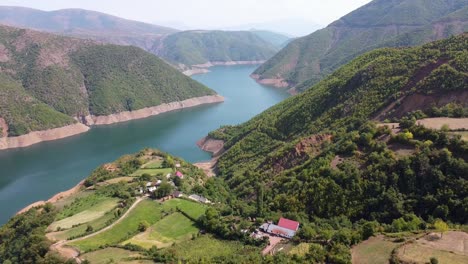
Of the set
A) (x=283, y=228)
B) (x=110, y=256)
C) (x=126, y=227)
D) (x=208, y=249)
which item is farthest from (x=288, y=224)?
(x=126, y=227)

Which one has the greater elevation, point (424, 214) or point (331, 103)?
point (331, 103)

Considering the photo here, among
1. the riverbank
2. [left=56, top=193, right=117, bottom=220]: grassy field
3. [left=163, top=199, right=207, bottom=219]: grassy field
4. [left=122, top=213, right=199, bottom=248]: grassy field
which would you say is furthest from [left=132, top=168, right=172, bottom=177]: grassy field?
[left=122, top=213, right=199, bottom=248]: grassy field

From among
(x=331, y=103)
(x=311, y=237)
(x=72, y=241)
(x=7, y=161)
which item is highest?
(x=331, y=103)

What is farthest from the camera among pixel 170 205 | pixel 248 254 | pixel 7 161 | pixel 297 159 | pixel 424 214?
pixel 7 161

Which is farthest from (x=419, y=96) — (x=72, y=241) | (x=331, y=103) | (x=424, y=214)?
(x=72, y=241)

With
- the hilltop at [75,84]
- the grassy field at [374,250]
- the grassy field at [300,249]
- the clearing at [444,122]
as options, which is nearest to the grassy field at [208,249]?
the grassy field at [300,249]

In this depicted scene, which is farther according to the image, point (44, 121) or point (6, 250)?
point (44, 121)

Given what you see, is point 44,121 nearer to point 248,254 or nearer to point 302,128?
point 302,128
